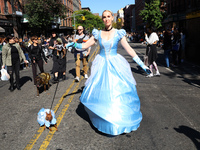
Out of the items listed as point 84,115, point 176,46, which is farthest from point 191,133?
point 176,46

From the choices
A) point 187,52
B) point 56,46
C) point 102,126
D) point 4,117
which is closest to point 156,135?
point 102,126

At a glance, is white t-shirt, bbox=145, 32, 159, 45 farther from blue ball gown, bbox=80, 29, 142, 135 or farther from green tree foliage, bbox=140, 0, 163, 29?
green tree foliage, bbox=140, 0, 163, 29

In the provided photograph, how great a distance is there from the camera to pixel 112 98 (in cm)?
372

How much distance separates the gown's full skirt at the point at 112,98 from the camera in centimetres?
360

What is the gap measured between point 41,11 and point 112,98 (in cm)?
2761

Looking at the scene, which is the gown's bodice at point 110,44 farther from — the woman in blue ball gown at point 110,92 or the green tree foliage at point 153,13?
the green tree foliage at point 153,13

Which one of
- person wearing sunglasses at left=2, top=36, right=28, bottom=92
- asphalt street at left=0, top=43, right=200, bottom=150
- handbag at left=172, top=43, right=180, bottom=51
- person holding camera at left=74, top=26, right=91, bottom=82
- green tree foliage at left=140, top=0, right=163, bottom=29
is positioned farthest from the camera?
green tree foliage at left=140, top=0, right=163, bottom=29

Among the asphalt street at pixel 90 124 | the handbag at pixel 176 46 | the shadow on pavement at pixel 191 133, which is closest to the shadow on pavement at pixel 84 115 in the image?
the asphalt street at pixel 90 124

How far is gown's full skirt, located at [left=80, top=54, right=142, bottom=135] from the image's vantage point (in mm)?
3600

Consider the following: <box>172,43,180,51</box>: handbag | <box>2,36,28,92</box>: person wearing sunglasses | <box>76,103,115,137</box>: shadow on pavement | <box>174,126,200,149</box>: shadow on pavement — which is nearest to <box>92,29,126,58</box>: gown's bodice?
<box>76,103,115,137</box>: shadow on pavement

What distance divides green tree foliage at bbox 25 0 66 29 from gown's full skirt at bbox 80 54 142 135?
26.8 metres

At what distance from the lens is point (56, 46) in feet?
26.0

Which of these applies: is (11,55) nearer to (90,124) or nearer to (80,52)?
(80,52)

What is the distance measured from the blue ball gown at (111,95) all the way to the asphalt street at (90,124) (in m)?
0.30
